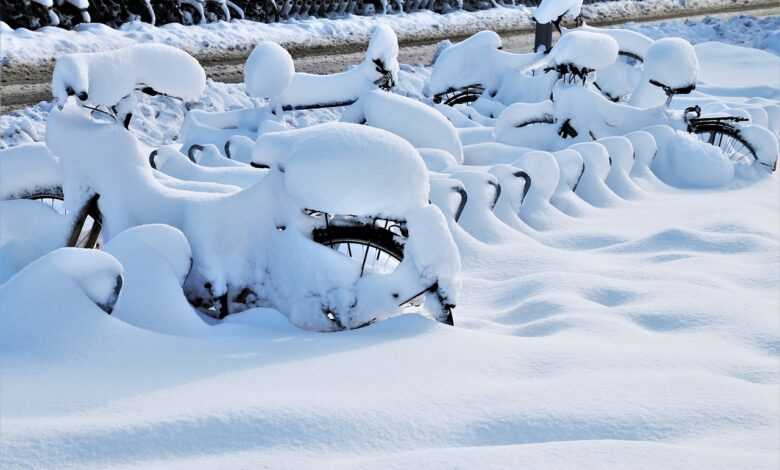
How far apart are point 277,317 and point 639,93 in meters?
4.83

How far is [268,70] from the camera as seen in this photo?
5.26 metres

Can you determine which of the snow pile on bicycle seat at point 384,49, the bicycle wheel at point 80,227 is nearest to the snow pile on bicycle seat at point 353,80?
the snow pile on bicycle seat at point 384,49

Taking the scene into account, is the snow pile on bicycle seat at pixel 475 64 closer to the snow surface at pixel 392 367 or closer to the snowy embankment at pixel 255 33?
the snow surface at pixel 392 367

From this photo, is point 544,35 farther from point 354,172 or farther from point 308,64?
point 354,172

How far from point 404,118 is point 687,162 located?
231 centimetres

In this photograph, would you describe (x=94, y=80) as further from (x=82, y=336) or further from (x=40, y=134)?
(x=40, y=134)

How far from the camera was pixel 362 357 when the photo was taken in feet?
8.57

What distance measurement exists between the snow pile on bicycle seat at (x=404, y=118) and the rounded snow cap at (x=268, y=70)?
465 millimetres

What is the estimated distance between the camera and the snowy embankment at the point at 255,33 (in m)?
10.3

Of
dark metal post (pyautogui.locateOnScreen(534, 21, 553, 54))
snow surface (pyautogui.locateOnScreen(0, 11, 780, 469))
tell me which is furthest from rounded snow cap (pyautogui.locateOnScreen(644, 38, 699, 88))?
dark metal post (pyautogui.locateOnScreen(534, 21, 553, 54))

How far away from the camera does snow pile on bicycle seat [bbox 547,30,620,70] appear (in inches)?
250

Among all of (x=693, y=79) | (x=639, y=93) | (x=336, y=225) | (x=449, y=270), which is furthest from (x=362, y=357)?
(x=639, y=93)

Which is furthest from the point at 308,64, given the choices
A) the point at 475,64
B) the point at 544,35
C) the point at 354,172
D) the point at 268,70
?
the point at 354,172

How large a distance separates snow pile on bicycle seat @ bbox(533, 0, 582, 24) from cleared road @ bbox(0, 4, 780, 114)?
3.83 m
